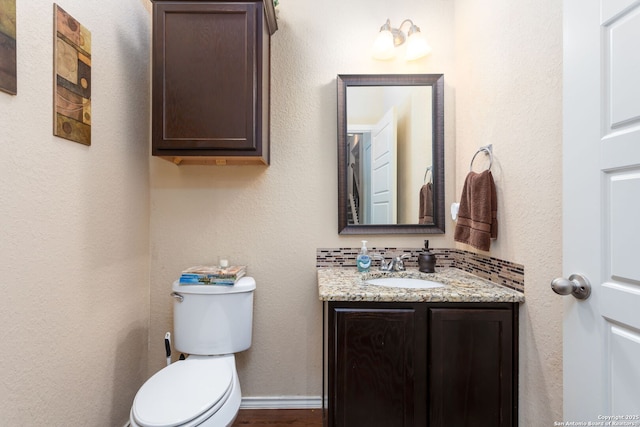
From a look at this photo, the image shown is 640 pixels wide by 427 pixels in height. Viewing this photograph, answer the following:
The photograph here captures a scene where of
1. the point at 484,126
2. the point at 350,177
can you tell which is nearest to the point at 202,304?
the point at 350,177

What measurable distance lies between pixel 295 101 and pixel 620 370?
1.75 metres

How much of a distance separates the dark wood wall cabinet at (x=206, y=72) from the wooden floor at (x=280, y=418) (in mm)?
1505

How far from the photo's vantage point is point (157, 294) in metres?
1.83

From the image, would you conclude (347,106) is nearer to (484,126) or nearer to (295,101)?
(295,101)

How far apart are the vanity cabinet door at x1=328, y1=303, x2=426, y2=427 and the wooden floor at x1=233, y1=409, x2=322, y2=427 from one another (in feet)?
1.85

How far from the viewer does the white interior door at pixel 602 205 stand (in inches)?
28.7

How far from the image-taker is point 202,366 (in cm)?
141

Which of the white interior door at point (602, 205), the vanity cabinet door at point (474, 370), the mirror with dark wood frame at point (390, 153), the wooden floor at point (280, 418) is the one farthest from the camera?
the mirror with dark wood frame at point (390, 153)

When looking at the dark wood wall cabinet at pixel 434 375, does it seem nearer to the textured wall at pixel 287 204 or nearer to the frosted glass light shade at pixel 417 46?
the textured wall at pixel 287 204

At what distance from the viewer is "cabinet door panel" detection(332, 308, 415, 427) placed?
1.25m

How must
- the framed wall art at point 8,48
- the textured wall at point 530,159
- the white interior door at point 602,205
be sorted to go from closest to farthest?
the white interior door at point 602,205 → the framed wall art at point 8,48 → the textured wall at point 530,159

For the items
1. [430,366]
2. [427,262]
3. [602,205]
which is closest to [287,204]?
[427,262]

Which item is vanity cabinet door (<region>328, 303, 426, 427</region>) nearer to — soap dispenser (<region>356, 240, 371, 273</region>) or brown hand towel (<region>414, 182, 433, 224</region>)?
soap dispenser (<region>356, 240, 371, 273</region>)

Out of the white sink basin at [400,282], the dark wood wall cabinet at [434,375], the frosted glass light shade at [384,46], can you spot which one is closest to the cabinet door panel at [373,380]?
the dark wood wall cabinet at [434,375]
